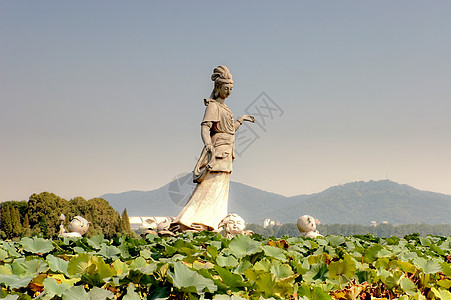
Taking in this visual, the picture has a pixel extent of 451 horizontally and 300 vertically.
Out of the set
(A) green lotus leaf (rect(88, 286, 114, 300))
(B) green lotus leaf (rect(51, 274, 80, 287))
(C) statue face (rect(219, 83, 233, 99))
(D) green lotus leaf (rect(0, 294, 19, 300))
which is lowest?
(D) green lotus leaf (rect(0, 294, 19, 300))

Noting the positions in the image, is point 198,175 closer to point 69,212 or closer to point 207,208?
point 207,208

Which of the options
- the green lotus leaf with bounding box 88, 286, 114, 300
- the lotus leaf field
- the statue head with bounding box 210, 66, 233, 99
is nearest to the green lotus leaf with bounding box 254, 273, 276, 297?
the lotus leaf field

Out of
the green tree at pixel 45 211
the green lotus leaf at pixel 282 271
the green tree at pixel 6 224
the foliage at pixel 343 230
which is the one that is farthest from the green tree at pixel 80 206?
the green lotus leaf at pixel 282 271

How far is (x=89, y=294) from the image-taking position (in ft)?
8.25

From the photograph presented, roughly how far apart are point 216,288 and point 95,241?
2.68 metres

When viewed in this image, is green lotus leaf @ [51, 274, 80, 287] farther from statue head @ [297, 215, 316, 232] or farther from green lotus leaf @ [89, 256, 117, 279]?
statue head @ [297, 215, 316, 232]

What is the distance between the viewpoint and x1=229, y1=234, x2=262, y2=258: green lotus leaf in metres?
3.75

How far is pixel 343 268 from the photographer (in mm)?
3336

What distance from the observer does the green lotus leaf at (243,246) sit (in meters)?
3.75

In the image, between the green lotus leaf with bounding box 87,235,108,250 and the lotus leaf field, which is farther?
the green lotus leaf with bounding box 87,235,108,250

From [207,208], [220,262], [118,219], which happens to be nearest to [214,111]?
[207,208]

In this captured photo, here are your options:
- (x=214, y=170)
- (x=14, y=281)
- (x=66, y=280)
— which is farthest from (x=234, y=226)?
(x=14, y=281)

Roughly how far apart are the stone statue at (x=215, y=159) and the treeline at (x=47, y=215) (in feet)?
88.1

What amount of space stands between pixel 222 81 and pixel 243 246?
8.06m
